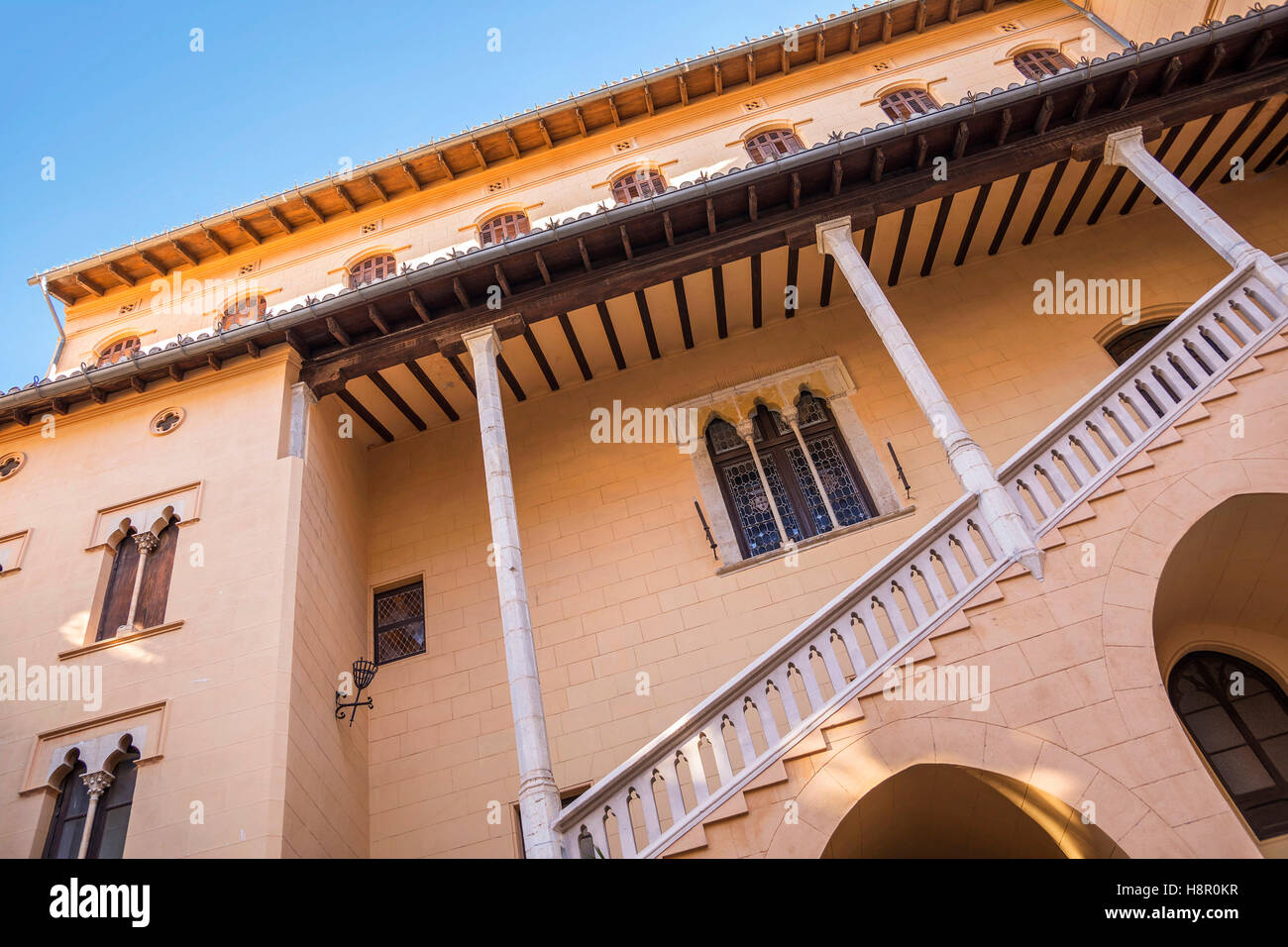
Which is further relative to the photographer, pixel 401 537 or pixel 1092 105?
pixel 401 537

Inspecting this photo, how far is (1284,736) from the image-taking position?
356 inches

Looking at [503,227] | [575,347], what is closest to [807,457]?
[575,347]

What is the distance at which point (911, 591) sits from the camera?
7555mm

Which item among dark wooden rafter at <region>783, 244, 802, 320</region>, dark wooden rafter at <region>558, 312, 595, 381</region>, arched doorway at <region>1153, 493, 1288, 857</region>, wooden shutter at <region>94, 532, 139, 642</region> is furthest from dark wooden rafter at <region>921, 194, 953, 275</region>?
wooden shutter at <region>94, 532, 139, 642</region>

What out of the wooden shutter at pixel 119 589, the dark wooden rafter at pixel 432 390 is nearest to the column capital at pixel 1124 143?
the dark wooden rafter at pixel 432 390

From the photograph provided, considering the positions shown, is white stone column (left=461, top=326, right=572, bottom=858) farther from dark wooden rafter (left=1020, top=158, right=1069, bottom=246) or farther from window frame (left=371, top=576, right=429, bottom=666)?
dark wooden rafter (left=1020, top=158, right=1069, bottom=246)

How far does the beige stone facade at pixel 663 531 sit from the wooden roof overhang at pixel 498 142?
0.71 ft

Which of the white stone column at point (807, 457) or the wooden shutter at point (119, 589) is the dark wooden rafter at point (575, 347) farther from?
the wooden shutter at point (119, 589)

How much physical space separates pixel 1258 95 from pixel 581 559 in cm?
966

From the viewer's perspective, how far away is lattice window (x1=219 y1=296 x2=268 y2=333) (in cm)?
1341

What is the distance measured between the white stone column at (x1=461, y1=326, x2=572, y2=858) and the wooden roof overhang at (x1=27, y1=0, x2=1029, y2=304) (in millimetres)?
4987

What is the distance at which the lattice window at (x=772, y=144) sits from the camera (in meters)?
13.7
